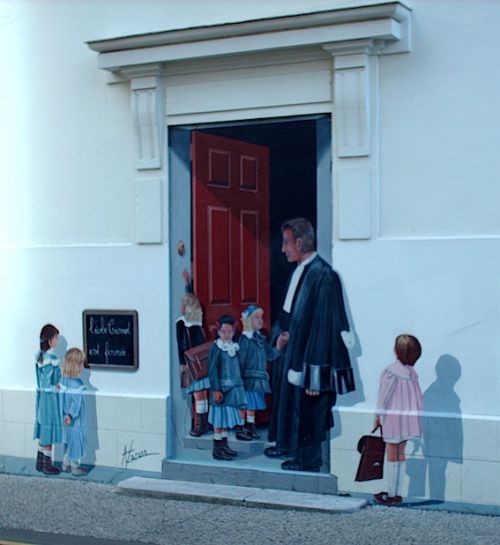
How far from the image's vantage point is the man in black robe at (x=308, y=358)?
327 inches

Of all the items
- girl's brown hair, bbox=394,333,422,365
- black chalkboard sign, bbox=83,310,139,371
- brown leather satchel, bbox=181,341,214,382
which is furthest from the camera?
black chalkboard sign, bbox=83,310,139,371

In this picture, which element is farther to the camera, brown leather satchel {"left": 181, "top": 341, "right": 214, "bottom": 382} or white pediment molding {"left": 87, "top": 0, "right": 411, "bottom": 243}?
brown leather satchel {"left": 181, "top": 341, "right": 214, "bottom": 382}

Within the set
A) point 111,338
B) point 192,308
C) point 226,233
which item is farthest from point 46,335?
point 226,233

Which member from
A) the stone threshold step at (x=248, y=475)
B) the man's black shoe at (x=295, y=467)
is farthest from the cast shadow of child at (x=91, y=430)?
the man's black shoe at (x=295, y=467)

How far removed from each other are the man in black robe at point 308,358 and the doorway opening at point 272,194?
0.14 metres

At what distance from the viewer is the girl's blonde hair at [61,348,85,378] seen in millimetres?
9445

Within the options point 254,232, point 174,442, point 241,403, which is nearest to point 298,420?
point 241,403

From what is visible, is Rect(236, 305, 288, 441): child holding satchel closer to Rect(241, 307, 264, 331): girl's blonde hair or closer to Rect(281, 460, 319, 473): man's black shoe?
Rect(241, 307, 264, 331): girl's blonde hair

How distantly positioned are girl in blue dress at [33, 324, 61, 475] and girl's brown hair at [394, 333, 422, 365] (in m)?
3.24

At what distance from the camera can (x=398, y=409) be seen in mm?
8047

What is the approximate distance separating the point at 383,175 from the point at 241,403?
2.31m

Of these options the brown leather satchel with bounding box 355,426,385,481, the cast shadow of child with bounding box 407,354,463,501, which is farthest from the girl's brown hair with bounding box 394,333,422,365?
the brown leather satchel with bounding box 355,426,385,481

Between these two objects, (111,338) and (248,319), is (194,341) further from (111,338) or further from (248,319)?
(111,338)
